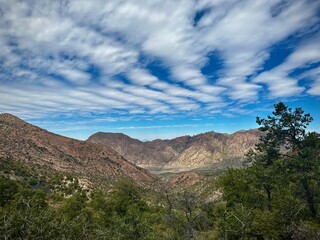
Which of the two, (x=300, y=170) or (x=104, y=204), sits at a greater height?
(x=300, y=170)

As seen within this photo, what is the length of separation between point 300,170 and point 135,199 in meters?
33.1

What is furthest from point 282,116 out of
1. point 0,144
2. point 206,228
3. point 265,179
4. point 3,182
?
point 0,144

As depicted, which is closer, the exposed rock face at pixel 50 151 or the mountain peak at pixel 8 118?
the exposed rock face at pixel 50 151

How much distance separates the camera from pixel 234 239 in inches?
1519

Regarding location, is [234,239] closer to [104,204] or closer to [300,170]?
[300,170]

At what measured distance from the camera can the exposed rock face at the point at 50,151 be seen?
112938 mm

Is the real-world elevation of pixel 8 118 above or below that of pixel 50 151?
above

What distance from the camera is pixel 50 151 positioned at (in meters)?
145

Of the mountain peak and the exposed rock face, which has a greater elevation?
the mountain peak

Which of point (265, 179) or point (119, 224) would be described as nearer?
point (265, 179)

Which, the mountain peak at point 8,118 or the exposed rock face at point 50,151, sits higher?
the mountain peak at point 8,118

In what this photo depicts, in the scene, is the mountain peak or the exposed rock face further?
the mountain peak

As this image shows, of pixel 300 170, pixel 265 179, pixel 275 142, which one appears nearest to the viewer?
pixel 300 170

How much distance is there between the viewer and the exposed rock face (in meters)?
113
